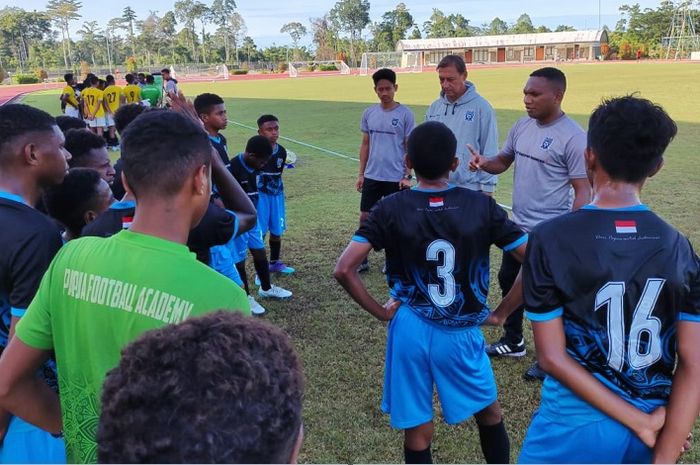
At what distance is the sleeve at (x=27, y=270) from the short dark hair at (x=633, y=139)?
2060mm

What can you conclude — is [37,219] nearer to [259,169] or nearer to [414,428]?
[414,428]

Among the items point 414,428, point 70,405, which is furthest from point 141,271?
point 414,428

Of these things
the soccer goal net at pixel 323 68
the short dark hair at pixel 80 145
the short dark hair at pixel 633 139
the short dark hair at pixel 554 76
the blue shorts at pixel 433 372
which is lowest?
the blue shorts at pixel 433 372

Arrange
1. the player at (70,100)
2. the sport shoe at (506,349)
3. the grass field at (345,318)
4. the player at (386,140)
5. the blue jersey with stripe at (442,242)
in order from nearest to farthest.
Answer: the blue jersey with stripe at (442,242)
the grass field at (345,318)
the sport shoe at (506,349)
the player at (386,140)
the player at (70,100)

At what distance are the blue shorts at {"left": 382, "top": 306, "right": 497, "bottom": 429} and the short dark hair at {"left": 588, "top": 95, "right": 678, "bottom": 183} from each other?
129cm

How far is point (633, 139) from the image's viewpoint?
2.01 metres

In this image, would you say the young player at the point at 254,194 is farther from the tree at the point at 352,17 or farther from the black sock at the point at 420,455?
the tree at the point at 352,17

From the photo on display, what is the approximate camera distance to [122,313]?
5.24ft

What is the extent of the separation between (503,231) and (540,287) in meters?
0.98

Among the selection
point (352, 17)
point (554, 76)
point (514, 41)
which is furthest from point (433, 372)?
point (352, 17)

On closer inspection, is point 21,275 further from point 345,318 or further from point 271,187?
point 271,187

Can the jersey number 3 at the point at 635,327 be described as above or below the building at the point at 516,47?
below

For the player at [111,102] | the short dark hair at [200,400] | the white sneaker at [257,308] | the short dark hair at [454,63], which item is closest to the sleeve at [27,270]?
the short dark hair at [200,400]

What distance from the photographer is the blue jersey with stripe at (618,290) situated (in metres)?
1.93
